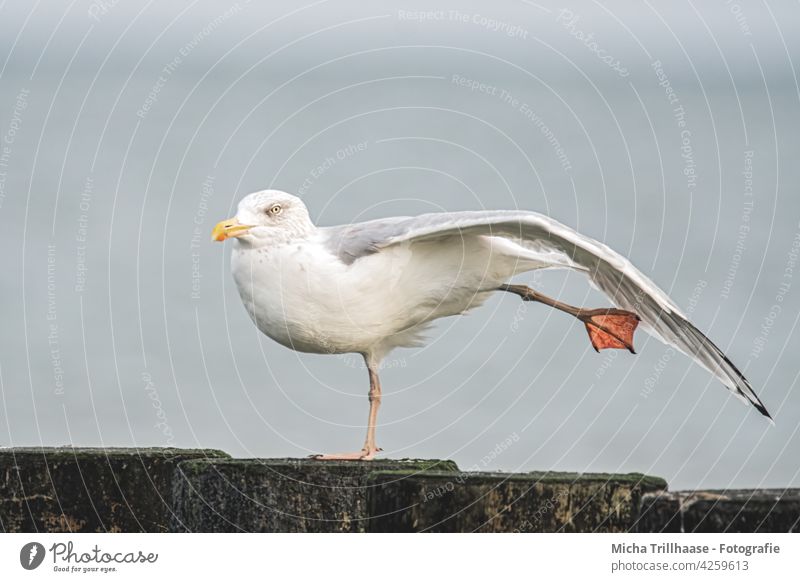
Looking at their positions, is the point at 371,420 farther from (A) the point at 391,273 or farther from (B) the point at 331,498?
(B) the point at 331,498

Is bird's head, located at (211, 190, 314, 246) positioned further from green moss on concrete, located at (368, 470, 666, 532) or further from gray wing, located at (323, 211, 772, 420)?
green moss on concrete, located at (368, 470, 666, 532)

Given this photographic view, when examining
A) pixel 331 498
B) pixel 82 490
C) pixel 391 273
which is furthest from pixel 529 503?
pixel 82 490

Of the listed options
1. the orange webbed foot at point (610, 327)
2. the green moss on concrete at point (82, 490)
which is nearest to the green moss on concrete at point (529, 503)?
the green moss on concrete at point (82, 490)

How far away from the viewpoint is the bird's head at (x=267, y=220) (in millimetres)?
9219

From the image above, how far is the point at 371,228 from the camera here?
30.2 ft

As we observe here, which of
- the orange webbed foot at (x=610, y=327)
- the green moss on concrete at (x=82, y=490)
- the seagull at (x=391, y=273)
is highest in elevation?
the seagull at (x=391, y=273)

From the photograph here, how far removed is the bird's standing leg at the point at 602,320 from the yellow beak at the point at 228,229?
2160 mm

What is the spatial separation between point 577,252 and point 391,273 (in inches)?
55.9

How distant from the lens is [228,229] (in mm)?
9164

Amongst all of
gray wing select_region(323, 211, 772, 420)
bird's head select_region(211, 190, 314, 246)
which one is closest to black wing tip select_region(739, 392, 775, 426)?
gray wing select_region(323, 211, 772, 420)

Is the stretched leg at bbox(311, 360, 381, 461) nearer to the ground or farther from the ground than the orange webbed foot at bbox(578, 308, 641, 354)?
nearer to the ground

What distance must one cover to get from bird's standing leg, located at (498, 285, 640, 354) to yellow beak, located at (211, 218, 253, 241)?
7.09 ft

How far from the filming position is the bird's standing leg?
32.7ft

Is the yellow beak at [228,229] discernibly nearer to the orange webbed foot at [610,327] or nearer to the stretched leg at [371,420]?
the stretched leg at [371,420]
